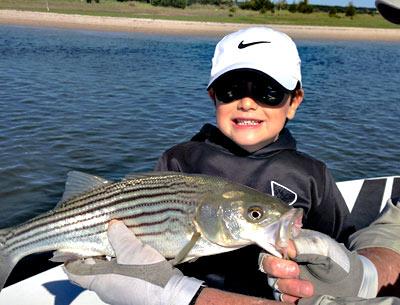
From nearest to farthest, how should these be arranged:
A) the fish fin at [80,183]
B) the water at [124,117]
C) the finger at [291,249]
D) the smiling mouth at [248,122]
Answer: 1. the finger at [291,249]
2. the fish fin at [80,183]
3. the smiling mouth at [248,122]
4. the water at [124,117]

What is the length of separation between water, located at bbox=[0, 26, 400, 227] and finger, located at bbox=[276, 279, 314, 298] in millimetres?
6069

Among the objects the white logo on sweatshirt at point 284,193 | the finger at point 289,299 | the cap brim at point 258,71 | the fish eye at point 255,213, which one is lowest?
the finger at point 289,299

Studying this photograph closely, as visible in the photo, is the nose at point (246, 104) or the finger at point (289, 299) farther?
the nose at point (246, 104)

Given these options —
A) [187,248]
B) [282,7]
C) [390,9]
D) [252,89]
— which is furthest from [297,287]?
[282,7]

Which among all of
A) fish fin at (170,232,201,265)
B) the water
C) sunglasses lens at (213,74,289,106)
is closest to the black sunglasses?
sunglasses lens at (213,74,289,106)

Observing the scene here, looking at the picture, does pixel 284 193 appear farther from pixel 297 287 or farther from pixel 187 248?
pixel 187 248

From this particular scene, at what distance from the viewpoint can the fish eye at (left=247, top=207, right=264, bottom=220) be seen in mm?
2679

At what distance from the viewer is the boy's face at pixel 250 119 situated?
3482 millimetres

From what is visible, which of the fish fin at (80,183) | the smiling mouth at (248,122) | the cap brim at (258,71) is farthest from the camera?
the smiling mouth at (248,122)

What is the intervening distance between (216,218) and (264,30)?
5.40 feet

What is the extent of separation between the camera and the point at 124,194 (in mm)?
2984

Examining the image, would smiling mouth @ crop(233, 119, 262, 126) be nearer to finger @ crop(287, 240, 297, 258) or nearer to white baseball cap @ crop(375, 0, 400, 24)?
finger @ crop(287, 240, 297, 258)

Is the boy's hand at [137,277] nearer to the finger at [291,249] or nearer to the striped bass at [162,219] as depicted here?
the striped bass at [162,219]

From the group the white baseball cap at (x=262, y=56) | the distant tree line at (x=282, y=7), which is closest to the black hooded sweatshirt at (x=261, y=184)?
the white baseball cap at (x=262, y=56)
